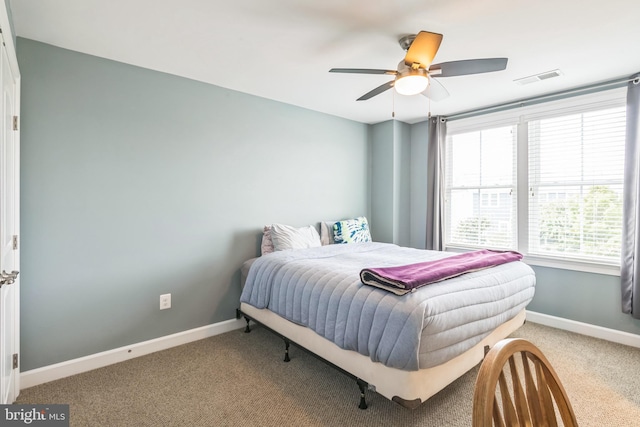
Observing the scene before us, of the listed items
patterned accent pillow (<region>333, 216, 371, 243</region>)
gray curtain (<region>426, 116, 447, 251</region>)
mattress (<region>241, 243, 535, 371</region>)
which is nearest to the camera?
mattress (<region>241, 243, 535, 371</region>)

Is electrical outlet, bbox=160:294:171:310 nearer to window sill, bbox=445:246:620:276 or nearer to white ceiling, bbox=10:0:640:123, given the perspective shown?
white ceiling, bbox=10:0:640:123

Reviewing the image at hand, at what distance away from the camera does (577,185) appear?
316 centimetres

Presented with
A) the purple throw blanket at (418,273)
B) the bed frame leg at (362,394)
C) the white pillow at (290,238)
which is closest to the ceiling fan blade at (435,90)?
the purple throw blanket at (418,273)

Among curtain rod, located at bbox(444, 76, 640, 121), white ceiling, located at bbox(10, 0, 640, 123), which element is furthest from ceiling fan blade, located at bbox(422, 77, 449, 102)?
curtain rod, located at bbox(444, 76, 640, 121)

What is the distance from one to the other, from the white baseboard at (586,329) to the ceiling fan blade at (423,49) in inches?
115

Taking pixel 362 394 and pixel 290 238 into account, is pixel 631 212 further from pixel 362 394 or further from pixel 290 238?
pixel 290 238

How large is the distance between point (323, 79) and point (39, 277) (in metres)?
2.72

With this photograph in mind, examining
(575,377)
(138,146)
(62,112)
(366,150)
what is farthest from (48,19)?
(575,377)

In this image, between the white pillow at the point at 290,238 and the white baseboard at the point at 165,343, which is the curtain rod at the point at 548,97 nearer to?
the white baseboard at the point at 165,343

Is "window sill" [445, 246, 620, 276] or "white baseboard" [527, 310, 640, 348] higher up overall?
"window sill" [445, 246, 620, 276]

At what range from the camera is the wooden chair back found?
65 centimetres

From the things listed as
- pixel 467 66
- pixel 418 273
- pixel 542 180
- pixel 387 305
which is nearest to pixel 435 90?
pixel 467 66

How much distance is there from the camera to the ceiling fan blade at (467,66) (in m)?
1.99

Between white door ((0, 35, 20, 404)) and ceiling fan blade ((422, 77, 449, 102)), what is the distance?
2.55 m
